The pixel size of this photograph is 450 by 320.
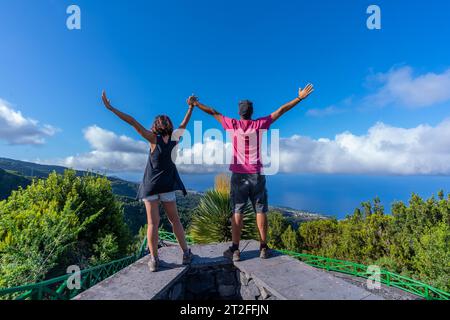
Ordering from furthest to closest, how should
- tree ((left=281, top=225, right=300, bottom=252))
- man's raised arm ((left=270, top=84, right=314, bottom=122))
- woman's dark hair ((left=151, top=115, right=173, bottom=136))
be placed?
tree ((left=281, top=225, right=300, bottom=252)), man's raised arm ((left=270, top=84, right=314, bottom=122)), woman's dark hair ((left=151, top=115, right=173, bottom=136))

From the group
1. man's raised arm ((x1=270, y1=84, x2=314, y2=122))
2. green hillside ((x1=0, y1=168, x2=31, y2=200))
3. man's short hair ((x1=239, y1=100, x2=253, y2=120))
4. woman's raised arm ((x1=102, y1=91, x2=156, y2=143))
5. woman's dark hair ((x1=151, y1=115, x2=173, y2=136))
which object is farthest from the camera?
green hillside ((x1=0, y1=168, x2=31, y2=200))

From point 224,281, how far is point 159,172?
5.63ft

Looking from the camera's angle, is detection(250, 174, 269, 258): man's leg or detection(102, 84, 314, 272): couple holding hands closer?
detection(102, 84, 314, 272): couple holding hands

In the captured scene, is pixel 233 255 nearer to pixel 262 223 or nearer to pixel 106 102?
pixel 262 223

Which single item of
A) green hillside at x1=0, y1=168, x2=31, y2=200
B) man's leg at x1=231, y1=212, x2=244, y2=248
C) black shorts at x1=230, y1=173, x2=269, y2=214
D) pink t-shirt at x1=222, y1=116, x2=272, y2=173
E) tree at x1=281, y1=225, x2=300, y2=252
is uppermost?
pink t-shirt at x1=222, y1=116, x2=272, y2=173

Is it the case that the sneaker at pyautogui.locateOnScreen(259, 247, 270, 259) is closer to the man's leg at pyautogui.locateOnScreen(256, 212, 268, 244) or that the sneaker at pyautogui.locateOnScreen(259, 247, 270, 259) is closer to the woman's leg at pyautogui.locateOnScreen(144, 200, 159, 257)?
the man's leg at pyautogui.locateOnScreen(256, 212, 268, 244)

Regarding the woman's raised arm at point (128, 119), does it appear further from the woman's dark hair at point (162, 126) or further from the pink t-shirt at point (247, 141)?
the pink t-shirt at point (247, 141)

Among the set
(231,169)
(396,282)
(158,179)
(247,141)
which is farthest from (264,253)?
(396,282)

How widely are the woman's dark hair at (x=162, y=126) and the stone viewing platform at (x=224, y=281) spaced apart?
169 centimetres

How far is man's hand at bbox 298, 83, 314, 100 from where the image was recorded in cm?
304

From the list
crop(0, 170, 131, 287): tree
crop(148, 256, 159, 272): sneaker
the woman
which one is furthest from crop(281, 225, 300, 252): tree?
crop(148, 256, 159, 272): sneaker

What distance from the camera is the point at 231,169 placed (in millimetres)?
3170

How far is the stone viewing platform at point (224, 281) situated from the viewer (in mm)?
2201

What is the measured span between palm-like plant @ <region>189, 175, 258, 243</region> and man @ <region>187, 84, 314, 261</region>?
8.79 ft
